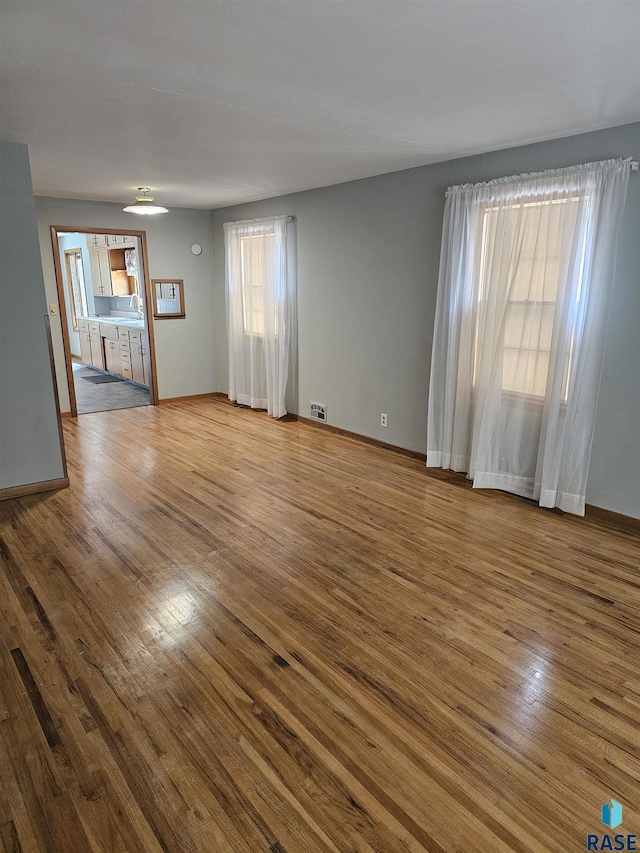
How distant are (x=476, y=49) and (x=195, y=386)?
6007mm

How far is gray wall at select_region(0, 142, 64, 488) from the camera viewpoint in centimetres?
374

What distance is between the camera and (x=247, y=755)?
6.14ft

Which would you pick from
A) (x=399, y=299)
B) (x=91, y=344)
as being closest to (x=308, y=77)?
(x=399, y=299)

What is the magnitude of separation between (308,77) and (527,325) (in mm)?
2249

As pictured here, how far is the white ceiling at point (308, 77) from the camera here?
6.36 ft

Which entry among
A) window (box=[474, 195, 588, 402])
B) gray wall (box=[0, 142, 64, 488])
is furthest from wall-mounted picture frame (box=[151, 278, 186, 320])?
window (box=[474, 195, 588, 402])

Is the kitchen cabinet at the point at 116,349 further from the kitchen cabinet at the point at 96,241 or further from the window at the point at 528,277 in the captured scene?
the window at the point at 528,277

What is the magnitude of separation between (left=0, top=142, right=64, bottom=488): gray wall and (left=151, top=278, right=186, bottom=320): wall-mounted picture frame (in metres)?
3.17

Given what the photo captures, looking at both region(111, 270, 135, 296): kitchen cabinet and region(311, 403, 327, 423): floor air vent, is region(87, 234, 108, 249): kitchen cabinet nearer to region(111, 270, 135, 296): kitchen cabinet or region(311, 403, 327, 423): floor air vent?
region(111, 270, 135, 296): kitchen cabinet

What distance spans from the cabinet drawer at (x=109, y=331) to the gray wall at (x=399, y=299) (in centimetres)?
300

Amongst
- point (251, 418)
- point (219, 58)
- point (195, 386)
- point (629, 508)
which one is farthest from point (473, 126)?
point (195, 386)

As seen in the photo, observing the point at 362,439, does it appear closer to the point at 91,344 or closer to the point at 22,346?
the point at 22,346

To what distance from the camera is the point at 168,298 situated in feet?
23.6

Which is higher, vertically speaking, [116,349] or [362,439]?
[116,349]
